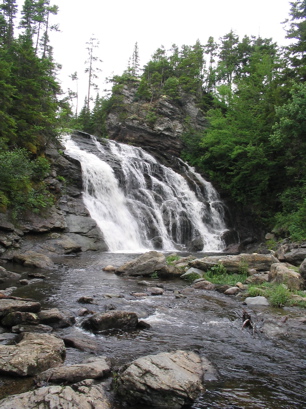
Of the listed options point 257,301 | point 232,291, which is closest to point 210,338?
point 257,301

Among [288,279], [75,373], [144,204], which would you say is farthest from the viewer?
[144,204]

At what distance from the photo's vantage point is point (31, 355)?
4164 mm

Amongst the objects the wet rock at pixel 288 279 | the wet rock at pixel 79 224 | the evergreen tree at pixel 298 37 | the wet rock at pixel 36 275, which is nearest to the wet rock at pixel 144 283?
the wet rock at pixel 36 275

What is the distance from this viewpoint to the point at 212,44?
172ft

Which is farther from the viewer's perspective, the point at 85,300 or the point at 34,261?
the point at 34,261

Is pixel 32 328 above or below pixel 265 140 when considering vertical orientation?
below

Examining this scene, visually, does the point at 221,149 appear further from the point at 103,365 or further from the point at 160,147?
the point at 103,365

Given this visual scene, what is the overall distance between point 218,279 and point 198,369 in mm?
6556

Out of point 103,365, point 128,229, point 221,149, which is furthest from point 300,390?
point 221,149

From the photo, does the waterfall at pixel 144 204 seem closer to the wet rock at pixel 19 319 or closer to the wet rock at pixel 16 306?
the wet rock at pixel 16 306

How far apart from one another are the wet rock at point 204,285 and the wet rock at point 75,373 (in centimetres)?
590

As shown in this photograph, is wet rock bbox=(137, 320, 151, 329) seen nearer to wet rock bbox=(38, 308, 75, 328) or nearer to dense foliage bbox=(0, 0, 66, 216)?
wet rock bbox=(38, 308, 75, 328)

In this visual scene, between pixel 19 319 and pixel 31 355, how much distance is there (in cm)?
169

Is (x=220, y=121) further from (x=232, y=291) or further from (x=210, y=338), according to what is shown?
(x=210, y=338)
